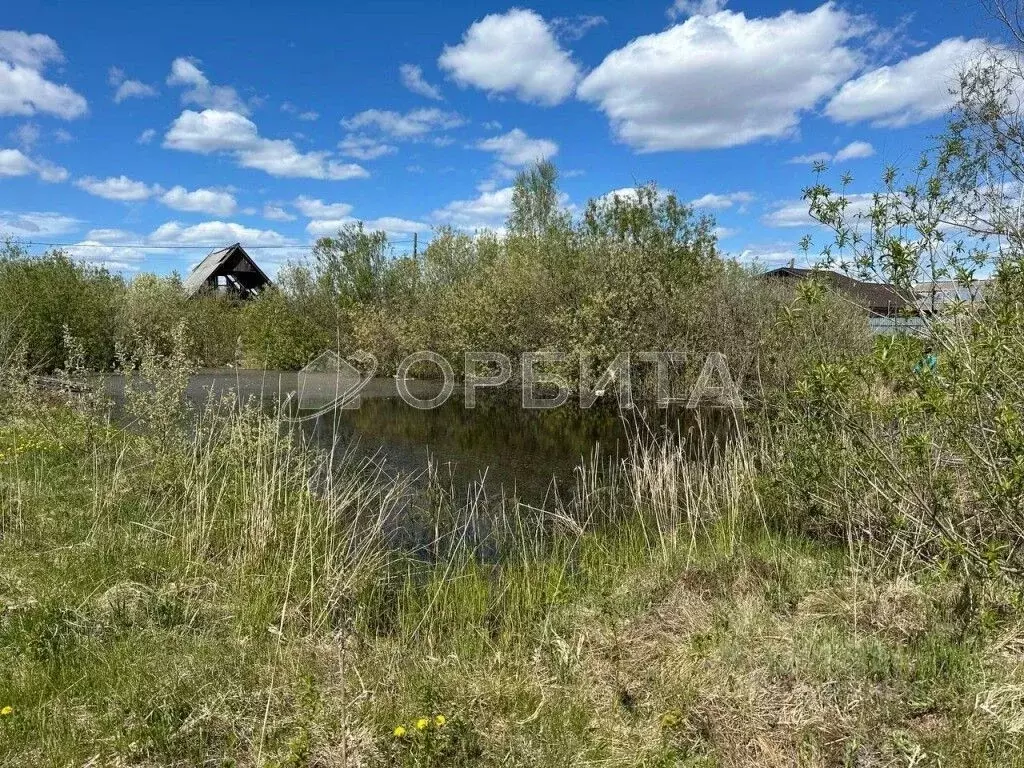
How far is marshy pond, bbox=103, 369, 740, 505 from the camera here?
9008 millimetres

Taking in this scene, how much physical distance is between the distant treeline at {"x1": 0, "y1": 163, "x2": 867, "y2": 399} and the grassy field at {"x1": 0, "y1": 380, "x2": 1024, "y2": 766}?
3539 mm

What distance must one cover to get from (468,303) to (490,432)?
790cm

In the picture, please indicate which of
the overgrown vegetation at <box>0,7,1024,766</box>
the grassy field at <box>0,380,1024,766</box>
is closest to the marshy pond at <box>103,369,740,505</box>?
the overgrown vegetation at <box>0,7,1024,766</box>

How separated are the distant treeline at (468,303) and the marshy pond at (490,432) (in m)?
1.56

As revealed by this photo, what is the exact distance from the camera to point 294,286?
28.9 meters

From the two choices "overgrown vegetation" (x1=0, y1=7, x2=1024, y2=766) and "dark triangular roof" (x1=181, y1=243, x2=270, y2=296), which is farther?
"dark triangular roof" (x1=181, y1=243, x2=270, y2=296)

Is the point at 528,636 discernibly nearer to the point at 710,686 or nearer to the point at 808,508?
the point at 710,686

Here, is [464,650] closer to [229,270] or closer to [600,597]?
[600,597]

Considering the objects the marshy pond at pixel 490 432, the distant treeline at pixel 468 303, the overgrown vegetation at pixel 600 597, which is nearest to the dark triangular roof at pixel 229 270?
the distant treeline at pixel 468 303

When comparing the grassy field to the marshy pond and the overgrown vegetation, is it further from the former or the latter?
the marshy pond

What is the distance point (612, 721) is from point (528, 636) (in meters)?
1.08

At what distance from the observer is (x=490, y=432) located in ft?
43.0

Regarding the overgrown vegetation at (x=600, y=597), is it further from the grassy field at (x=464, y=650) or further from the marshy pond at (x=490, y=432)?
the marshy pond at (x=490, y=432)

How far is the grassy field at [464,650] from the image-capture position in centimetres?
261
